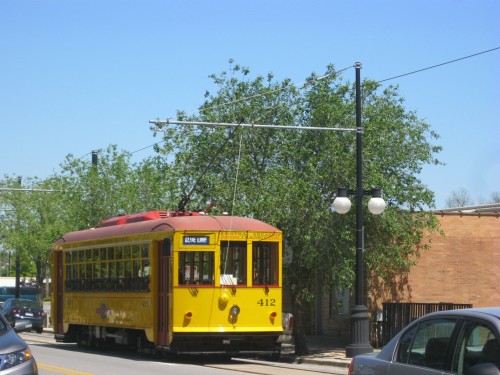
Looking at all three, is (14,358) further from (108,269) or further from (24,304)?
(24,304)

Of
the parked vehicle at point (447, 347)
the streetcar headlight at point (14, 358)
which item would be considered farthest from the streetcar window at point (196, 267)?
the parked vehicle at point (447, 347)

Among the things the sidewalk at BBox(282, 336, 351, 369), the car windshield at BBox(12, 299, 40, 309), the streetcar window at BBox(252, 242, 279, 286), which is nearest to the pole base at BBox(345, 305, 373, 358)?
the sidewalk at BBox(282, 336, 351, 369)

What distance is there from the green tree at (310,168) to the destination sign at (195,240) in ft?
13.7

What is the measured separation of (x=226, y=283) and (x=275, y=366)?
2316 mm

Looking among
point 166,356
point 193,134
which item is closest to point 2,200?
point 193,134

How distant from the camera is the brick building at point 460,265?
103 feet

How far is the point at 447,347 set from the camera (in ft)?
26.3

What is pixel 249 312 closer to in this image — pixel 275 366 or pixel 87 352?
pixel 275 366

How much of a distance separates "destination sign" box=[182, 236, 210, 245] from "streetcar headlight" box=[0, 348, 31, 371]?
9.68 meters

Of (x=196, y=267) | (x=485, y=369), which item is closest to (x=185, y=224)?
(x=196, y=267)

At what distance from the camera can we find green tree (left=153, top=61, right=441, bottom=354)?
2695cm

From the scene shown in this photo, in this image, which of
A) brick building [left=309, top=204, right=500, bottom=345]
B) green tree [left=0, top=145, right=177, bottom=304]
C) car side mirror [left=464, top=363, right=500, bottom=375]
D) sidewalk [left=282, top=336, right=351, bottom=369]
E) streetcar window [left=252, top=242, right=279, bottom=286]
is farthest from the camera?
green tree [left=0, top=145, right=177, bottom=304]

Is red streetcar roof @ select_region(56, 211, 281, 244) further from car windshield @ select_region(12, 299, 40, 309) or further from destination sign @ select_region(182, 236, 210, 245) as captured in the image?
car windshield @ select_region(12, 299, 40, 309)

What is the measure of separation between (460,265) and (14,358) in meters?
21.8
